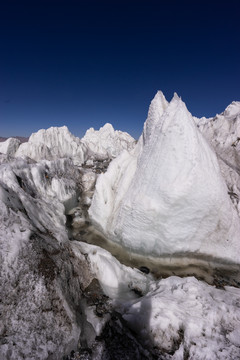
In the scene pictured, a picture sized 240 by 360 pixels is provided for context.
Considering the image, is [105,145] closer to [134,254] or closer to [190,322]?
[134,254]

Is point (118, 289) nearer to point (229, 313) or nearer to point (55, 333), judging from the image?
point (55, 333)

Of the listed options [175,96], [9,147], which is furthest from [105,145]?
[175,96]

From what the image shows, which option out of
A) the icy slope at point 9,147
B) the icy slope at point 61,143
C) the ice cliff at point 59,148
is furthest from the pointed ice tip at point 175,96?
the icy slope at point 9,147

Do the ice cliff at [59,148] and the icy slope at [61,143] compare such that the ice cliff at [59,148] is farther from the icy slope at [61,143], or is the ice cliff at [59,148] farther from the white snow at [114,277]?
the white snow at [114,277]

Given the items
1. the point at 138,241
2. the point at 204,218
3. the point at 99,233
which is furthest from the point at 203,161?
the point at 99,233

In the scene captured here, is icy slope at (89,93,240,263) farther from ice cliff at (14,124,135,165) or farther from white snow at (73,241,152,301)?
ice cliff at (14,124,135,165)

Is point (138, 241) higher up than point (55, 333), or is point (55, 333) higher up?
point (138, 241)
